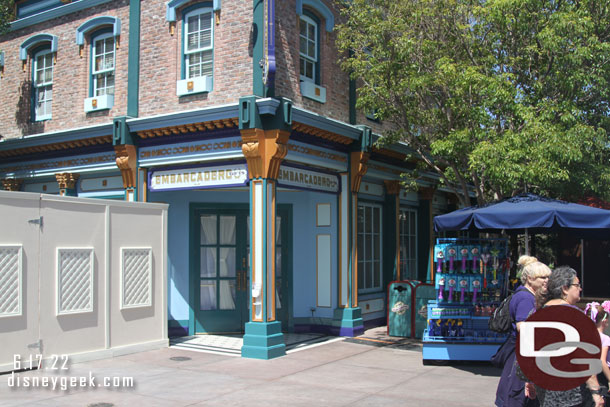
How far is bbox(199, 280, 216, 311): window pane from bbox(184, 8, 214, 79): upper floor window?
441 cm

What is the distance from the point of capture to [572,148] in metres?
9.79

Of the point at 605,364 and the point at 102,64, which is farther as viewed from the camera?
the point at 102,64

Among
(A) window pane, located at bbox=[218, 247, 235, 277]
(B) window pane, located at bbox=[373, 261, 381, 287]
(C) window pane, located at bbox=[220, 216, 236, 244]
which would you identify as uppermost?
(C) window pane, located at bbox=[220, 216, 236, 244]

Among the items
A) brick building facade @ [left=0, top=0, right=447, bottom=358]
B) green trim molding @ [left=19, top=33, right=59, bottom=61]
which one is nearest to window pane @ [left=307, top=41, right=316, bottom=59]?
brick building facade @ [left=0, top=0, right=447, bottom=358]

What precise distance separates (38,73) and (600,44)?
40.8ft

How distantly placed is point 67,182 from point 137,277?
4.24 metres

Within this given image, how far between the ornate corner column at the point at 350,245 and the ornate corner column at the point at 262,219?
240 centimetres

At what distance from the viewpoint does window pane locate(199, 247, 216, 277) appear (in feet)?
43.8

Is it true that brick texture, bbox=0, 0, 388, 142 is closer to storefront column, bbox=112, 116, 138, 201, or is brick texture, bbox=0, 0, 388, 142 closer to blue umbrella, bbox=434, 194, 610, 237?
storefront column, bbox=112, 116, 138, 201

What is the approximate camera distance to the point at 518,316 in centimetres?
588

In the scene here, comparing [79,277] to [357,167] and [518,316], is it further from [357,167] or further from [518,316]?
[518,316]

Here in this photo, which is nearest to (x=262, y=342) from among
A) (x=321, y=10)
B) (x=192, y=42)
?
(x=192, y=42)

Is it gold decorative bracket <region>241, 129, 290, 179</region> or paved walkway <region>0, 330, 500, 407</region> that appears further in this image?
gold decorative bracket <region>241, 129, 290, 179</region>

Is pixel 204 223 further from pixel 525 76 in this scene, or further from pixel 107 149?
pixel 525 76
